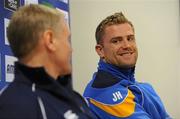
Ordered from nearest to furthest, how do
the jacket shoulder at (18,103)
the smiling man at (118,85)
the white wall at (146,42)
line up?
the jacket shoulder at (18,103)
the smiling man at (118,85)
the white wall at (146,42)

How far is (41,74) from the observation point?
1195mm

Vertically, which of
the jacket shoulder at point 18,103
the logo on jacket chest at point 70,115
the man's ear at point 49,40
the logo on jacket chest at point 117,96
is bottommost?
the logo on jacket chest at point 117,96

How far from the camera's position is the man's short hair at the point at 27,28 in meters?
1.21

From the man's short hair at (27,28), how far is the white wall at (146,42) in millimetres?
1934

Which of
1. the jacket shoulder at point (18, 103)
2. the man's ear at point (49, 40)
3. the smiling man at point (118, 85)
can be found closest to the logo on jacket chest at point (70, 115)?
the jacket shoulder at point (18, 103)

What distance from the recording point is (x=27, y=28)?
1207 mm

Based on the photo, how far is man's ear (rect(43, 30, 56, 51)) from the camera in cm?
123

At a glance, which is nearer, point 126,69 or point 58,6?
point 126,69

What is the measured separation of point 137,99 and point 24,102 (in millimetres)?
955

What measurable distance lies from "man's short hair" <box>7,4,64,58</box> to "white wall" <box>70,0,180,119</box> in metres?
1.93

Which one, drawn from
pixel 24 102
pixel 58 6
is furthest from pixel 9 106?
pixel 58 6

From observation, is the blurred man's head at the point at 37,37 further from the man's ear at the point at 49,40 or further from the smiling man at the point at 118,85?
the smiling man at the point at 118,85

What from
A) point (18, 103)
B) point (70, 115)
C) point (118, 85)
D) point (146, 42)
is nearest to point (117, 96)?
point (118, 85)

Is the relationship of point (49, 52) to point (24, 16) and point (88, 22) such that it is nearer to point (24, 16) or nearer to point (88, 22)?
→ point (24, 16)
